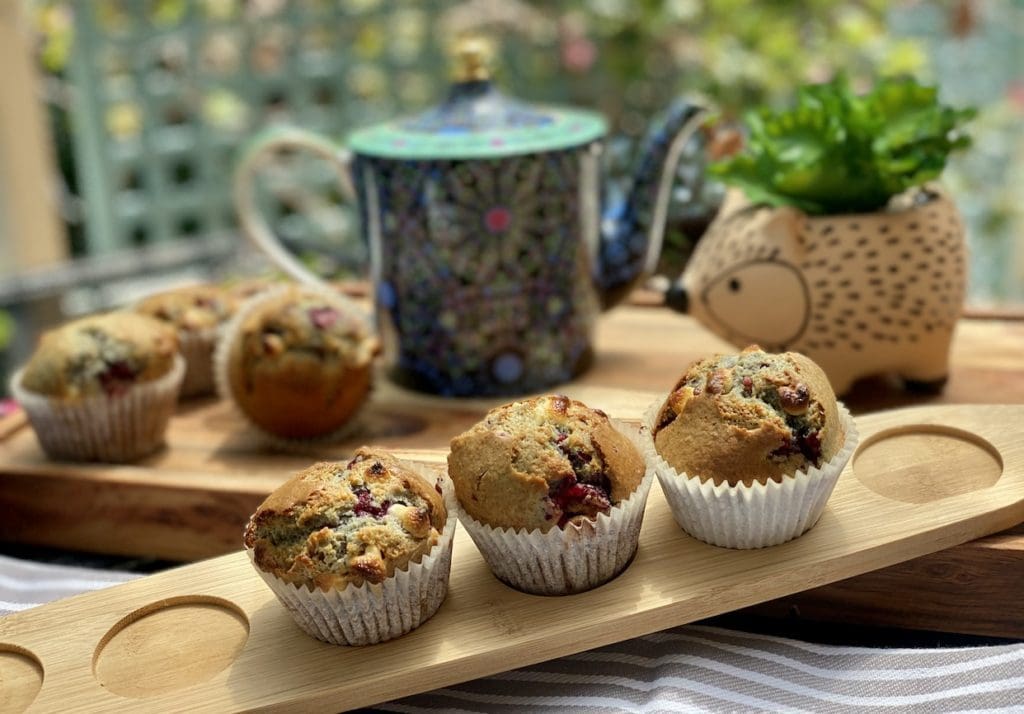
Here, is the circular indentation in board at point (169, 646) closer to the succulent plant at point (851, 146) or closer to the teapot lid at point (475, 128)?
the teapot lid at point (475, 128)

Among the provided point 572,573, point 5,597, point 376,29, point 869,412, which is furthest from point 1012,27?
point 5,597

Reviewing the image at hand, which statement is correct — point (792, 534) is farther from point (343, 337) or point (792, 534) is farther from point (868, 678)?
point (343, 337)

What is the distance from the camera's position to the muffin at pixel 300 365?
1.16m

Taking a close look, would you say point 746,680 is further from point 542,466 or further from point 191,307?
point 191,307

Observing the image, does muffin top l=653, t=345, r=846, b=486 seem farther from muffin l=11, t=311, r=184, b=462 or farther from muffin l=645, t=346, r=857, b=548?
muffin l=11, t=311, r=184, b=462

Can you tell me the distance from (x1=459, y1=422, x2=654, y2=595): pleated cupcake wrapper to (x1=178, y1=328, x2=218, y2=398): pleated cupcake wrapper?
636 mm

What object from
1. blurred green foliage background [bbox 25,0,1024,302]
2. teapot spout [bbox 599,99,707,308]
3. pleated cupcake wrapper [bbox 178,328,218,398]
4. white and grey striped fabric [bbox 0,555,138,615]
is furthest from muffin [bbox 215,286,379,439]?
blurred green foliage background [bbox 25,0,1024,302]

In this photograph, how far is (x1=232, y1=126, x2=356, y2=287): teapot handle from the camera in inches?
50.6

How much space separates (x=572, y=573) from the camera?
84 centimetres

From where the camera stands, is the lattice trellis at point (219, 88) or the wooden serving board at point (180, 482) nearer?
the wooden serving board at point (180, 482)

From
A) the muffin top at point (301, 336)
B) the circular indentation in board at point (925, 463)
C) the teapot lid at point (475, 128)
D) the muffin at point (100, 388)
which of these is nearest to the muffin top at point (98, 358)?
the muffin at point (100, 388)

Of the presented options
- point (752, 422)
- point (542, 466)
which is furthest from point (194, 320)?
point (752, 422)

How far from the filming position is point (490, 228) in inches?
46.9

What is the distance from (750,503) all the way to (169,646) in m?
0.50
